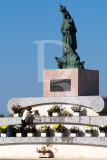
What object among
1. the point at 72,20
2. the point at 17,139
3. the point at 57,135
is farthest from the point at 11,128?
the point at 72,20

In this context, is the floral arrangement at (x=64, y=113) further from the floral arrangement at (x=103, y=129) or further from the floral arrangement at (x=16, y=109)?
the floral arrangement at (x=16, y=109)

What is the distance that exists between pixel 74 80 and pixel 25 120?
406cm

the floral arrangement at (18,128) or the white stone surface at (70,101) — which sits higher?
the white stone surface at (70,101)

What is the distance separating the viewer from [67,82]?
113 feet

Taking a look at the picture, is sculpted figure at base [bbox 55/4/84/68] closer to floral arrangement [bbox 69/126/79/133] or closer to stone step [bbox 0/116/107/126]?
stone step [bbox 0/116/107/126]

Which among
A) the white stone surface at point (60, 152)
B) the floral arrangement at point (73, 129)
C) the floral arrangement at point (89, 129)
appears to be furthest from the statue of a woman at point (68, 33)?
the white stone surface at point (60, 152)

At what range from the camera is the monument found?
3144 cm

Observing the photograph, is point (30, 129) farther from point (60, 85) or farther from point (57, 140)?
point (60, 85)

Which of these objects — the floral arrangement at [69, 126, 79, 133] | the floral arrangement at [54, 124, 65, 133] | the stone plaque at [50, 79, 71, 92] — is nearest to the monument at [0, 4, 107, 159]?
the stone plaque at [50, 79, 71, 92]

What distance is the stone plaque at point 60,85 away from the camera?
34500 mm

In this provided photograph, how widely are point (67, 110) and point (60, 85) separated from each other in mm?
2032

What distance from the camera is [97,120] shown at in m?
31.7

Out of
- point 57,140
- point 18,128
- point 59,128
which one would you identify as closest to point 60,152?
point 57,140

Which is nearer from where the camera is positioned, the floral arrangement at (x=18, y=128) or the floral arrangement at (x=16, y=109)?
the floral arrangement at (x=18, y=128)
